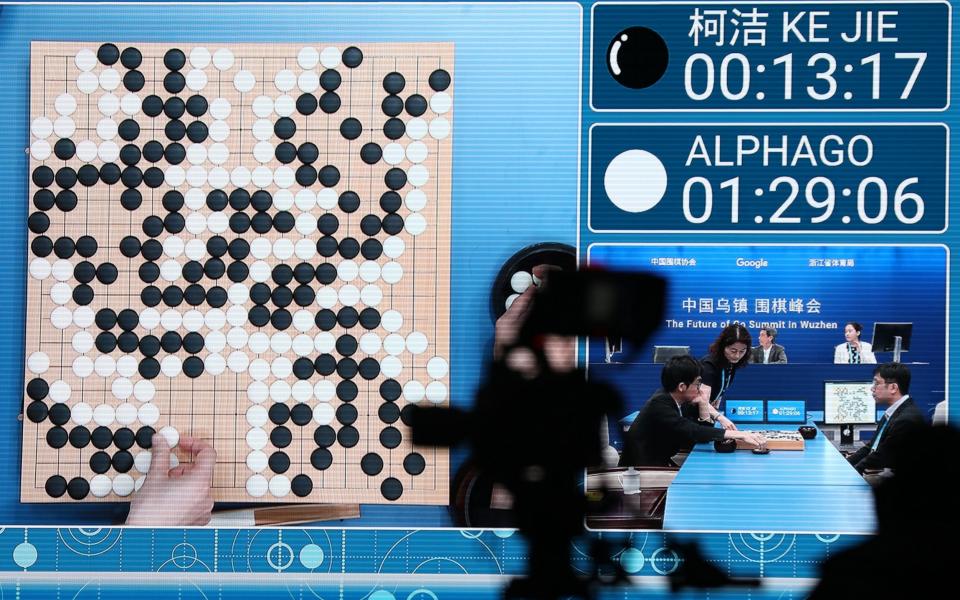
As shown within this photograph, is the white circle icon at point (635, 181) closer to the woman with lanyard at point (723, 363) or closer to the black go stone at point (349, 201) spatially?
the woman with lanyard at point (723, 363)

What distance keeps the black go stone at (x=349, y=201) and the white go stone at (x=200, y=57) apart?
1.53 feet

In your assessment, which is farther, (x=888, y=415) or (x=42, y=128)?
(x=42, y=128)


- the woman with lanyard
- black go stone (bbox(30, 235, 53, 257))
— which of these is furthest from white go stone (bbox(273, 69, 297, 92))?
the woman with lanyard

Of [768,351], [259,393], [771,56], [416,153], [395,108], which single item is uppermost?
[771,56]

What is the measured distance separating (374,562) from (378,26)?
51.0 inches

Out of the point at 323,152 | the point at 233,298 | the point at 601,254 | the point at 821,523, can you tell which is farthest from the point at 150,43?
the point at 821,523

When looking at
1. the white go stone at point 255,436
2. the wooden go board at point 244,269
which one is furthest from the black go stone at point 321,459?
the white go stone at point 255,436

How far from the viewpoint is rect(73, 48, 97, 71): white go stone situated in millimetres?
2203

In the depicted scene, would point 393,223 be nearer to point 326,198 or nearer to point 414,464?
point 326,198

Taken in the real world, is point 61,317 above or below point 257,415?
above

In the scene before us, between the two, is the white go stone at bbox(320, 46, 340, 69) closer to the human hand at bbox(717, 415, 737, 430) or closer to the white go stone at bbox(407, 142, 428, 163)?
the white go stone at bbox(407, 142, 428, 163)

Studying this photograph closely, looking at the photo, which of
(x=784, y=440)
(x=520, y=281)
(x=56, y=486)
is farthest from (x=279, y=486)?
(x=784, y=440)

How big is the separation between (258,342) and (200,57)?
71 centimetres

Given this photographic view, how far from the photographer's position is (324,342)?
2.16 metres
